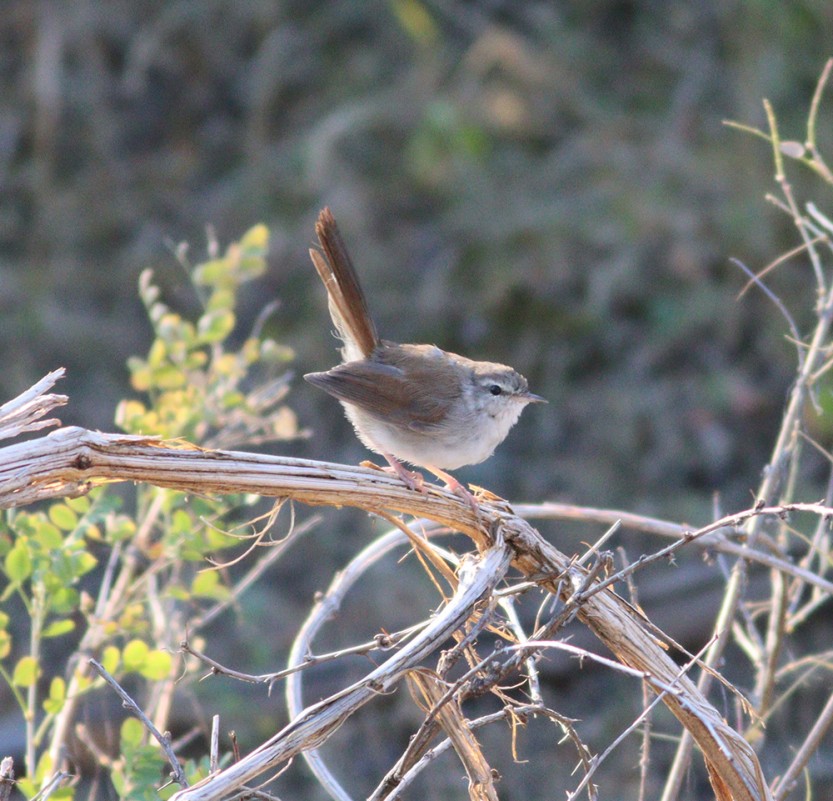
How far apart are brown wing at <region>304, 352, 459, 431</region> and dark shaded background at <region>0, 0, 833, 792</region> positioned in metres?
3.06

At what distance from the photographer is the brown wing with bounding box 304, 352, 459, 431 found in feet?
11.7

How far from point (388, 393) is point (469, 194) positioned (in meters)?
4.23

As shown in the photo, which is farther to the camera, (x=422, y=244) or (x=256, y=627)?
(x=422, y=244)

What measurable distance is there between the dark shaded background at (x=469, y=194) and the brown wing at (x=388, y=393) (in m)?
3.06

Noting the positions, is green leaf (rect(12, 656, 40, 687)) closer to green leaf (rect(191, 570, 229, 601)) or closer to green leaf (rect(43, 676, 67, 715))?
green leaf (rect(43, 676, 67, 715))

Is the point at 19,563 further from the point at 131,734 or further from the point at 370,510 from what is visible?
the point at 370,510

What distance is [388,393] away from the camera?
364cm

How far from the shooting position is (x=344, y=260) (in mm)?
3557

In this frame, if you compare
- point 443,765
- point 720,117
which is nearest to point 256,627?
point 443,765

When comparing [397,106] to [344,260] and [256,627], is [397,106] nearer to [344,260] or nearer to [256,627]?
[256,627]

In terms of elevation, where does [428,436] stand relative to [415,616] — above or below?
above

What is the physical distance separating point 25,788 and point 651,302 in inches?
223

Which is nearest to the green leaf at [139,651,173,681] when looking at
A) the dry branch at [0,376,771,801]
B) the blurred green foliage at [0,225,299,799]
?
the blurred green foliage at [0,225,299,799]

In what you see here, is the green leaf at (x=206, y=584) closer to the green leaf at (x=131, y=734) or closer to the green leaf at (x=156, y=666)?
the green leaf at (x=156, y=666)
